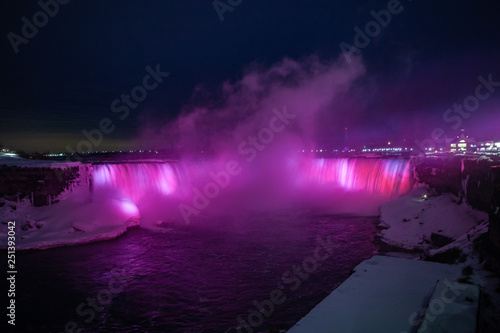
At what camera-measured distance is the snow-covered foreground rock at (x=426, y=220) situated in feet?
34.6

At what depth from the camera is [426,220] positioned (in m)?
13.0

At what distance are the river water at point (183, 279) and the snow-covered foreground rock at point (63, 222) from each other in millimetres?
636

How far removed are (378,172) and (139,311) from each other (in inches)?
925

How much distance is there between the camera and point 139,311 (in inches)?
299

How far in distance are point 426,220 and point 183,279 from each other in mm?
10827

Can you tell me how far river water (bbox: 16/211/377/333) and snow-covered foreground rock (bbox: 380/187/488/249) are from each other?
1243mm

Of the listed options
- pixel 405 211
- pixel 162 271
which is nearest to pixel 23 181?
pixel 162 271

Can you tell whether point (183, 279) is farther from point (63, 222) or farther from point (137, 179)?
point (137, 179)

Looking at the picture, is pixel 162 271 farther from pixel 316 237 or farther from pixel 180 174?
pixel 180 174

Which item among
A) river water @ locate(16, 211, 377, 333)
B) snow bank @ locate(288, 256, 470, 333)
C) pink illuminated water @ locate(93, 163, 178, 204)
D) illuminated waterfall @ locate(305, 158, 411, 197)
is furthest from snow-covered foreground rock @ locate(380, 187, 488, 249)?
pink illuminated water @ locate(93, 163, 178, 204)

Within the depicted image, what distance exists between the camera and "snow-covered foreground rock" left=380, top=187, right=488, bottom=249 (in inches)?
415

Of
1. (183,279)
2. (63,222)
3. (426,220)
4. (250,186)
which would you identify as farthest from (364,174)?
(63,222)

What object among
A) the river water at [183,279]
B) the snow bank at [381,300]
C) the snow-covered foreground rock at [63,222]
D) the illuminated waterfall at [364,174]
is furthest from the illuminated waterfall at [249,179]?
the snow bank at [381,300]

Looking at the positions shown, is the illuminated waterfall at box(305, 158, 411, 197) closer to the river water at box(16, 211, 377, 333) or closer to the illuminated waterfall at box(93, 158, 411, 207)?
the illuminated waterfall at box(93, 158, 411, 207)
